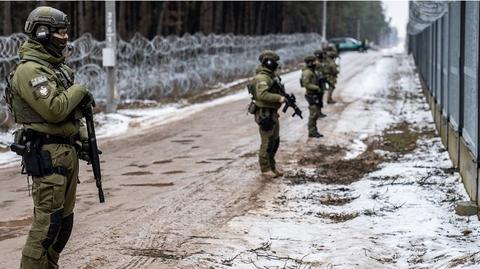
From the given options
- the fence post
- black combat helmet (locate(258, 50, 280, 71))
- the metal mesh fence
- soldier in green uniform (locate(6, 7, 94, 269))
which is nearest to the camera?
soldier in green uniform (locate(6, 7, 94, 269))

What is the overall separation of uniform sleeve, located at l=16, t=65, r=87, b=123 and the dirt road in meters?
1.82

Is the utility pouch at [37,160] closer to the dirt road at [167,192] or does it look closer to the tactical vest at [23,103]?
the tactical vest at [23,103]

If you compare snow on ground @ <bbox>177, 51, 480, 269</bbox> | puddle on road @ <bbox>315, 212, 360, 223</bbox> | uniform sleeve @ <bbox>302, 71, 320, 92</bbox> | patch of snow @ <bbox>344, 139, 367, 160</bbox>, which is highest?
uniform sleeve @ <bbox>302, 71, 320, 92</bbox>

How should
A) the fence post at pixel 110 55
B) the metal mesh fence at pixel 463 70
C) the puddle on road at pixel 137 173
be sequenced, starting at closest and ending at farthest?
the metal mesh fence at pixel 463 70 < the puddle on road at pixel 137 173 < the fence post at pixel 110 55

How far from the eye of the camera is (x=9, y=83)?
168 inches

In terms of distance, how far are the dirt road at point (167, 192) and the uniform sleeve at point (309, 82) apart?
102cm

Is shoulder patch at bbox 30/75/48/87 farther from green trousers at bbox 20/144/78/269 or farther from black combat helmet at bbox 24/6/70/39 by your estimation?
green trousers at bbox 20/144/78/269

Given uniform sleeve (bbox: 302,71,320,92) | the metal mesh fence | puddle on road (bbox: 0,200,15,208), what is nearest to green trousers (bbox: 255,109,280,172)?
the metal mesh fence

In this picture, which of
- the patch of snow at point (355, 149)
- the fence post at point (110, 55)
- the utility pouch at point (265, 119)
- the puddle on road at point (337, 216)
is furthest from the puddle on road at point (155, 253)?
the fence post at point (110, 55)

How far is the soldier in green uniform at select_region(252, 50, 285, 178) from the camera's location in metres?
9.28

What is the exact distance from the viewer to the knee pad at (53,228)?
4.33 m

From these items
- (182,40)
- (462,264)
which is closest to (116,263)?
(462,264)

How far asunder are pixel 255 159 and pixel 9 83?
23.9 feet

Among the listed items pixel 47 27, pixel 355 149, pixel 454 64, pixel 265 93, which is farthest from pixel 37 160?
pixel 355 149
